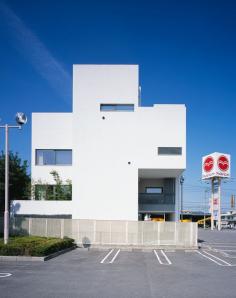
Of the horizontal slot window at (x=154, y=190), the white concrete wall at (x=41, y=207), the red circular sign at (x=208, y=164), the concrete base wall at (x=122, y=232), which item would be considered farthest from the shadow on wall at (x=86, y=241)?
the red circular sign at (x=208, y=164)

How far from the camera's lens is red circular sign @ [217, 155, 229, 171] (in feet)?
172

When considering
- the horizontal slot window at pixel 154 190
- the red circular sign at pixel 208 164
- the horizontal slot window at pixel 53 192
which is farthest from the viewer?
the red circular sign at pixel 208 164

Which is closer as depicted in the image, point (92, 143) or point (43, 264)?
point (43, 264)

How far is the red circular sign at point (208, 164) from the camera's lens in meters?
53.4

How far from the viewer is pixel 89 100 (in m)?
26.3

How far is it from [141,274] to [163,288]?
96.6 inches

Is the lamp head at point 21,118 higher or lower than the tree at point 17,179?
higher

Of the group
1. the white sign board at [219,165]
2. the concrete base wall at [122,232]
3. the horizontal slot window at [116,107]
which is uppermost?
the horizontal slot window at [116,107]

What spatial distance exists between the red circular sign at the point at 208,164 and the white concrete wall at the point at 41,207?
104ft

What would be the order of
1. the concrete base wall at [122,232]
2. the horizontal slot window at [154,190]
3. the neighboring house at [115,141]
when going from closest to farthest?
the concrete base wall at [122,232] < the neighboring house at [115,141] < the horizontal slot window at [154,190]

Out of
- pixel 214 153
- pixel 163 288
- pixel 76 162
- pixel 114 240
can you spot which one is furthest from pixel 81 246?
pixel 214 153

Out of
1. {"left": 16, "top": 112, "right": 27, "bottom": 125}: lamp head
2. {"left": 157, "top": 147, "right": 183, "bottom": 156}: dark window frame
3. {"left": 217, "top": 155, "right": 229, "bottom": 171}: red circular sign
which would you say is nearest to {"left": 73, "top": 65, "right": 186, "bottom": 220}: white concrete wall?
{"left": 157, "top": 147, "right": 183, "bottom": 156}: dark window frame

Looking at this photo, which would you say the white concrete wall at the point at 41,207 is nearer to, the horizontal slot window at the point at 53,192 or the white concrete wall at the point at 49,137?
the horizontal slot window at the point at 53,192

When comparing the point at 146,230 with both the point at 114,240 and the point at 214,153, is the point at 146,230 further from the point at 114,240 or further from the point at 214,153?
the point at 214,153
